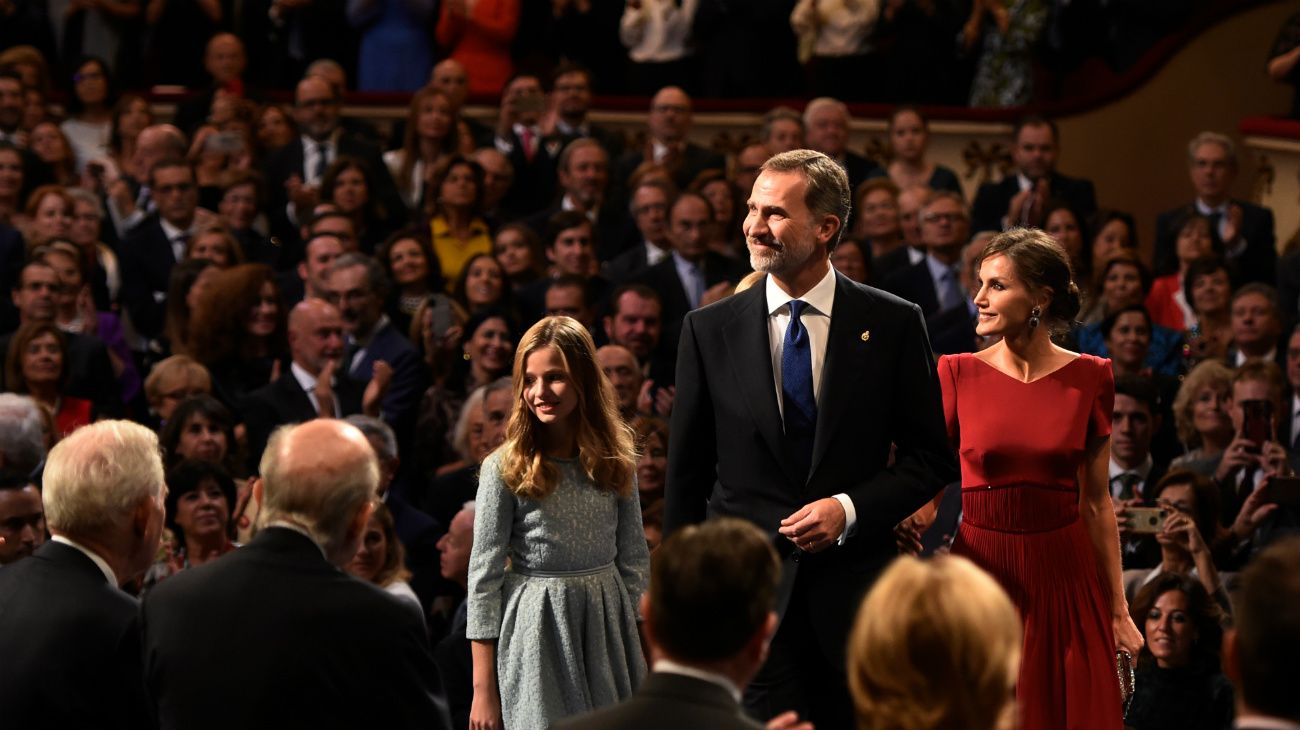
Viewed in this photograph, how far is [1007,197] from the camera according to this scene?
11.1m

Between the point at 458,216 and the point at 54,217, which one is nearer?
the point at 54,217

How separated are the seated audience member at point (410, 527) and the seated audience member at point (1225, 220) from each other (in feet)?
15.1

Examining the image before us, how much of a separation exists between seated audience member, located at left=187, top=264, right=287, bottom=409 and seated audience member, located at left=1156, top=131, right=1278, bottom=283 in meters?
4.67

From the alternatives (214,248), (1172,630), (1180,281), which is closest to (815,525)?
(1172,630)

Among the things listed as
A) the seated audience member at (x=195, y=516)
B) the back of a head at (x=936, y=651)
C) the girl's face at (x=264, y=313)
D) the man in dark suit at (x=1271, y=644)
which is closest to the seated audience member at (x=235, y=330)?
the girl's face at (x=264, y=313)

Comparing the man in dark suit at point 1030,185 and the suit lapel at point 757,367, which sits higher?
the man in dark suit at point 1030,185

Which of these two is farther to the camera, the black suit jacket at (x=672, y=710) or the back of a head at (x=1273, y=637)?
the black suit jacket at (x=672, y=710)

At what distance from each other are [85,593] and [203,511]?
118 inches

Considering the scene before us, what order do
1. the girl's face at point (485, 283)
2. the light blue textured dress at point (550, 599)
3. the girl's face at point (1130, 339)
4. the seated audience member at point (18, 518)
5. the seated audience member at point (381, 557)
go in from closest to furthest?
the light blue textured dress at point (550, 599)
the seated audience member at point (18, 518)
the seated audience member at point (381, 557)
the girl's face at point (1130, 339)
the girl's face at point (485, 283)

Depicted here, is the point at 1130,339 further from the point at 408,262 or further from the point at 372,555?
the point at 372,555

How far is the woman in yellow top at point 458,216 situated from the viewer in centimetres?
1030

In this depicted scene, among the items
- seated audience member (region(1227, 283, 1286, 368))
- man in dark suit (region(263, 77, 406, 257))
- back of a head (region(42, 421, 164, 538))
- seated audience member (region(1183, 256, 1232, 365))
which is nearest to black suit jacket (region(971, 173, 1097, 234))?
seated audience member (region(1183, 256, 1232, 365))

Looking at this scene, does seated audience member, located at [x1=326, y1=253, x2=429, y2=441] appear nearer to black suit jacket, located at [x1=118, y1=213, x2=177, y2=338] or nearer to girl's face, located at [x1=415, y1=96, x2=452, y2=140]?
black suit jacket, located at [x1=118, y1=213, x2=177, y2=338]

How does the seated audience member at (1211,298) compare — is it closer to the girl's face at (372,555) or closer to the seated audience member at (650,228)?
the seated audience member at (650,228)
